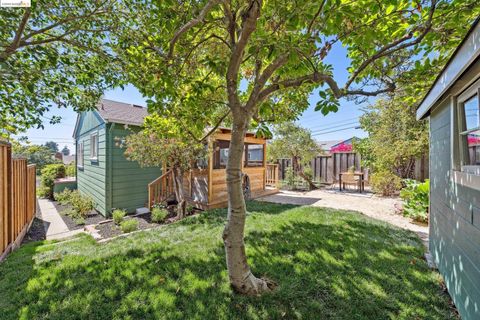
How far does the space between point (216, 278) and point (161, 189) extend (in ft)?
17.7

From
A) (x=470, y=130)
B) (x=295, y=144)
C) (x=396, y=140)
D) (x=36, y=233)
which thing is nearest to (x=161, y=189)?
(x=36, y=233)

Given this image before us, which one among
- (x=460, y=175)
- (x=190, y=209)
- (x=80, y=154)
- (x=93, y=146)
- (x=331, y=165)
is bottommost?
(x=190, y=209)

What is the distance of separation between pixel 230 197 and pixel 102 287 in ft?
6.19

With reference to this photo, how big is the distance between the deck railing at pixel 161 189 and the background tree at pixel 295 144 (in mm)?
6149

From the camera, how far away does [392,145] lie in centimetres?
840

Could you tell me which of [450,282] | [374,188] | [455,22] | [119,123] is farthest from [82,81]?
[374,188]

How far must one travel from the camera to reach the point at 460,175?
2.13 metres

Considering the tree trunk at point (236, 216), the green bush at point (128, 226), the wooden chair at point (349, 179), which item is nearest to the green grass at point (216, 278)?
the tree trunk at point (236, 216)

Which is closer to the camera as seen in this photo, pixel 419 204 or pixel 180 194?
pixel 419 204

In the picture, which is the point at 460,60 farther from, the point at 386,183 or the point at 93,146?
the point at 93,146

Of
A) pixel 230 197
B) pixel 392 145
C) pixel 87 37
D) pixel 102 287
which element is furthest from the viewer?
pixel 392 145

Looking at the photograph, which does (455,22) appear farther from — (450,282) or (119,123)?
(119,123)

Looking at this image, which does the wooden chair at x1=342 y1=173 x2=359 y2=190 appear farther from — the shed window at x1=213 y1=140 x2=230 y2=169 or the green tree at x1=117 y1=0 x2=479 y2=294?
the green tree at x1=117 y1=0 x2=479 y2=294

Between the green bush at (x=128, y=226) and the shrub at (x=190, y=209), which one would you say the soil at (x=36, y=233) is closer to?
the green bush at (x=128, y=226)
